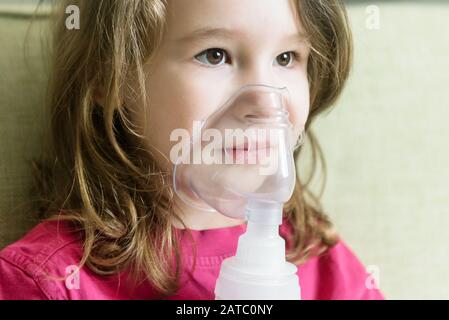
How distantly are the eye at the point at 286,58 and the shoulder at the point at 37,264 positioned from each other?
0.99 ft

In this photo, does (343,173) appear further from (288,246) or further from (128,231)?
(128,231)

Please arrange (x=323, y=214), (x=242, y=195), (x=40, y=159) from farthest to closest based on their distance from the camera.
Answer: (x=323, y=214) → (x=40, y=159) → (x=242, y=195)

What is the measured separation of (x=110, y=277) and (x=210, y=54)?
27 centimetres

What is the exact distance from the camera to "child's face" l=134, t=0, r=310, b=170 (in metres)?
0.70

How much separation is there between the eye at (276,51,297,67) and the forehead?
50 millimetres

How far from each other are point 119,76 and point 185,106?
78 millimetres

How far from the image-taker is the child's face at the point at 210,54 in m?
0.70

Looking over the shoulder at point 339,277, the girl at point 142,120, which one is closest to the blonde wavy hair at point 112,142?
the girl at point 142,120

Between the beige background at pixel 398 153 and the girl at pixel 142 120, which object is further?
the beige background at pixel 398 153

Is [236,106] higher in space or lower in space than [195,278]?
higher

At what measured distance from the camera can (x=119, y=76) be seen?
2.37ft

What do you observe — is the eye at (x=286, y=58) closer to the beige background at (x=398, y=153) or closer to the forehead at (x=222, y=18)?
the forehead at (x=222, y=18)

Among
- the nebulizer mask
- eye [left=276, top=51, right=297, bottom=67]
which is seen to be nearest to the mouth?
the nebulizer mask

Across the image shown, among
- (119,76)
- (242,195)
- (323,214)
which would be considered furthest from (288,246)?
(119,76)
